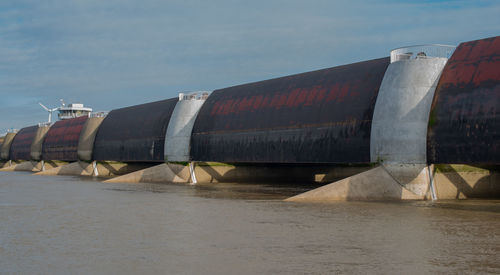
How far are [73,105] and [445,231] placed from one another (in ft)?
430

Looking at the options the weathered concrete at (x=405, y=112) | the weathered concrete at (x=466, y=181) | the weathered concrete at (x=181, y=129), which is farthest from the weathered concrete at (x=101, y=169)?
the weathered concrete at (x=466, y=181)

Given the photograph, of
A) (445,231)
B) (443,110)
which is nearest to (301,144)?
(443,110)

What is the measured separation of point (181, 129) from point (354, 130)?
2470cm

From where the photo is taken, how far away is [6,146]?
120 m

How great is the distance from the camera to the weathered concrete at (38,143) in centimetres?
9823

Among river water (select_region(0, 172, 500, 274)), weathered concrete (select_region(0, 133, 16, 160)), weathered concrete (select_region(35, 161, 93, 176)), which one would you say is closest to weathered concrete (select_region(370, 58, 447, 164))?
river water (select_region(0, 172, 500, 274))

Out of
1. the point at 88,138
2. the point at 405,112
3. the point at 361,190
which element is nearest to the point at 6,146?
the point at 88,138

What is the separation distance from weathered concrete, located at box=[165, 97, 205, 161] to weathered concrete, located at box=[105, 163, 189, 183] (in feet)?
4.04

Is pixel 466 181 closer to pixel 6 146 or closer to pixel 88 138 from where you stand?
pixel 88 138

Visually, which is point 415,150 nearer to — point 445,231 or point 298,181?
point 445,231

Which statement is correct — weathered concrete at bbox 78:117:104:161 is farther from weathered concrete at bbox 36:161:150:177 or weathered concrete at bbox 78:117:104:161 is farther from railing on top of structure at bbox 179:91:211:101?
railing on top of structure at bbox 179:91:211:101

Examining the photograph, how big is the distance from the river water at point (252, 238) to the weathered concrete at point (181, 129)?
24.6 metres

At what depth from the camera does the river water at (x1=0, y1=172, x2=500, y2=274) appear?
13484mm

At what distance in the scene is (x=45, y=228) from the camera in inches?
807
